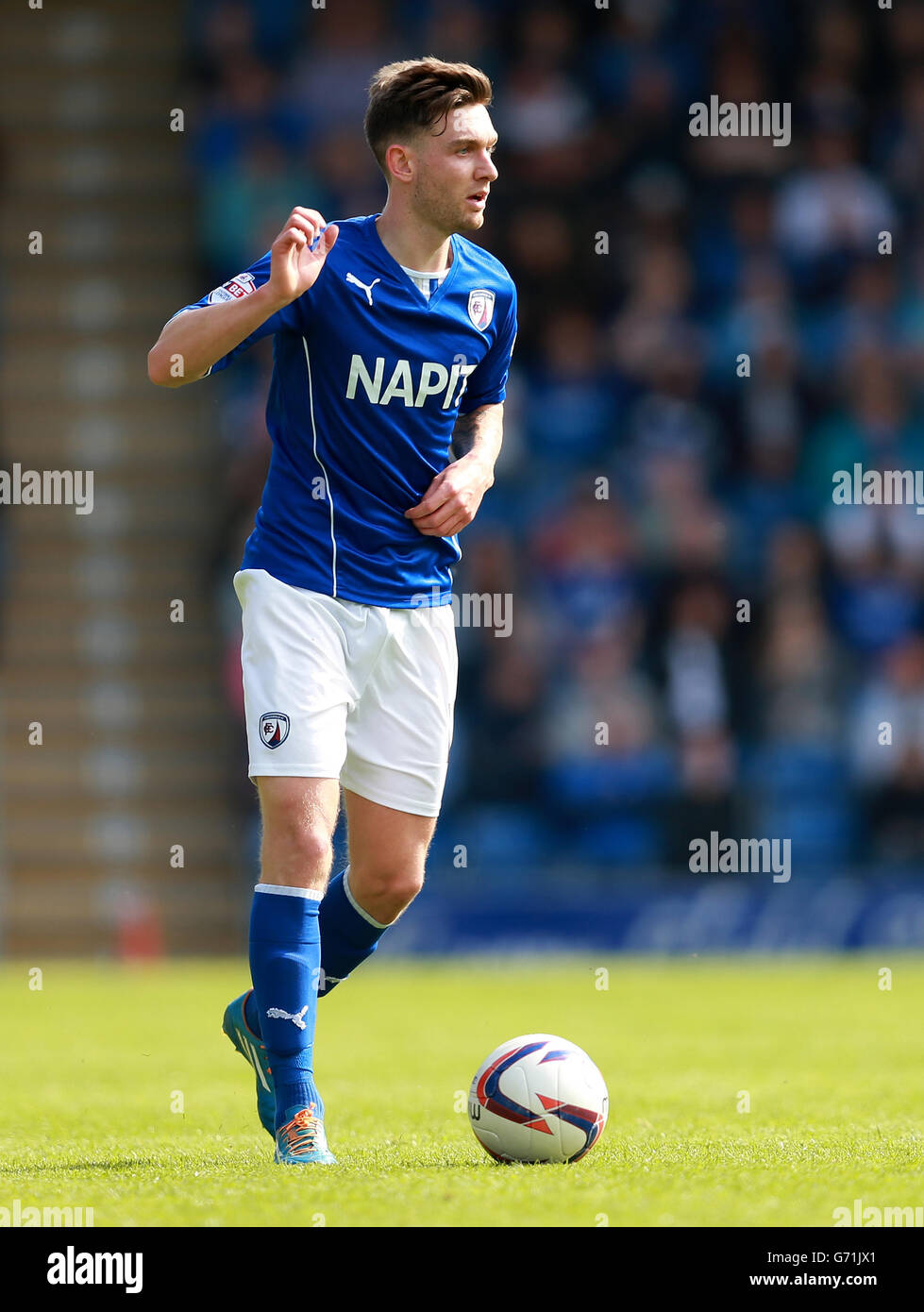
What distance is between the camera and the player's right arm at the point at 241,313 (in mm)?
4551

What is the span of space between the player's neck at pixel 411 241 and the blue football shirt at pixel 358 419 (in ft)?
0.09

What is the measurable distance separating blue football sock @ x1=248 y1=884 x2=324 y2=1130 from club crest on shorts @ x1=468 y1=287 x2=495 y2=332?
1589 millimetres

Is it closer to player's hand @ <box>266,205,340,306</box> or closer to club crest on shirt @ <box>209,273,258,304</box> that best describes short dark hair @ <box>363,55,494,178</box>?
player's hand @ <box>266,205,340,306</box>

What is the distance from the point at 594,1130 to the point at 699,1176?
1.44ft

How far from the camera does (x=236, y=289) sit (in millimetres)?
4727

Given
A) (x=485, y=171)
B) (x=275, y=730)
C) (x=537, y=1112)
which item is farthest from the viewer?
(x=485, y=171)

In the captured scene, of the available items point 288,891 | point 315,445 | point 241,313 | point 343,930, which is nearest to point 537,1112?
point 288,891

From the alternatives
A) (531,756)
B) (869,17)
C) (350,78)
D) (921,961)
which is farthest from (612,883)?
(869,17)

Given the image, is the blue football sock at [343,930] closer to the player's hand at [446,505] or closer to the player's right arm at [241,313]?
the player's hand at [446,505]

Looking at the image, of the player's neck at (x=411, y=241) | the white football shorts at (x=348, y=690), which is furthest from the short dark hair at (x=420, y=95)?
the white football shorts at (x=348, y=690)

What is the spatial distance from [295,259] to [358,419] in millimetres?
494

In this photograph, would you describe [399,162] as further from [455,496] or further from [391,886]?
[391,886]

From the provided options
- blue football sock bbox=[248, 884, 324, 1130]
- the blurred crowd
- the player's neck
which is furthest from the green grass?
the player's neck
